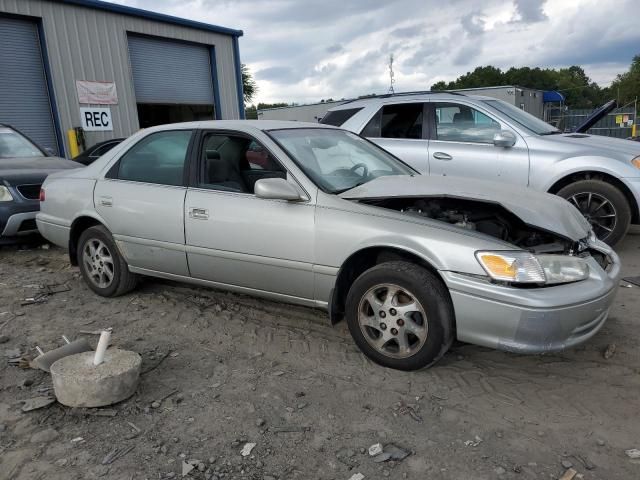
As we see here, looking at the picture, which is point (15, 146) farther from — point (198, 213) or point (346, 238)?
point (346, 238)

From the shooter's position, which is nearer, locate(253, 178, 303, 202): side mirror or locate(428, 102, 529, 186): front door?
locate(253, 178, 303, 202): side mirror

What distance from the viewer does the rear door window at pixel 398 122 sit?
653cm

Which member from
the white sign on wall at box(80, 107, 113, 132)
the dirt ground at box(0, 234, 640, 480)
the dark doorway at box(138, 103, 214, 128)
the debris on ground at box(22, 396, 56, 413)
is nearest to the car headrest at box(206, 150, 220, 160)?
the dirt ground at box(0, 234, 640, 480)

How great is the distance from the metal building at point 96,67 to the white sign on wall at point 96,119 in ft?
0.08

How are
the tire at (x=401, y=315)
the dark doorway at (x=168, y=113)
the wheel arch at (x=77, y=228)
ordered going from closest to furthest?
the tire at (x=401, y=315), the wheel arch at (x=77, y=228), the dark doorway at (x=168, y=113)

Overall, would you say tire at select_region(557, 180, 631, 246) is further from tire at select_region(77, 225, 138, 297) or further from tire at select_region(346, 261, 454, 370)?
tire at select_region(77, 225, 138, 297)

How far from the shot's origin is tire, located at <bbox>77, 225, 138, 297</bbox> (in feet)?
14.7

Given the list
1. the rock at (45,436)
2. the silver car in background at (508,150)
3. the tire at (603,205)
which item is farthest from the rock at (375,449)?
the tire at (603,205)

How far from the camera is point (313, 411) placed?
2.82m

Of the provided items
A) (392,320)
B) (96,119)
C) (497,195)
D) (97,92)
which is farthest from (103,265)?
(97,92)

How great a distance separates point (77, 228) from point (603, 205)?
5.49 meters

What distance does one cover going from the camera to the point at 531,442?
250 centimetres

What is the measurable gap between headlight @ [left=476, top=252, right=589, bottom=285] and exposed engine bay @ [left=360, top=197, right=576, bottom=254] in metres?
0.37

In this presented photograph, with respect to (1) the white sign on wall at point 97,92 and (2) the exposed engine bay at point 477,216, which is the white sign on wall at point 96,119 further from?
(2) the exposed engine bay at point 477,216
